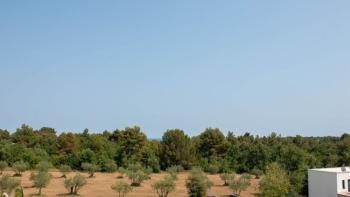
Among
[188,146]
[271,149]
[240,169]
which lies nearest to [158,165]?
[188,146]

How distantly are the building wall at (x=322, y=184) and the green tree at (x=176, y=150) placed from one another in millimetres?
26165

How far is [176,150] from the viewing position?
60375 mm

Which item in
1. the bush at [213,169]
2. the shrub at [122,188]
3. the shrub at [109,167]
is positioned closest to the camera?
the shrub at [122,188]

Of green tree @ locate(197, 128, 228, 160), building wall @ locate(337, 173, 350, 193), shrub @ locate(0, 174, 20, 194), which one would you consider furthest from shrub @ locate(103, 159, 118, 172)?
building wall @ locate(337, 173, 350, 193)

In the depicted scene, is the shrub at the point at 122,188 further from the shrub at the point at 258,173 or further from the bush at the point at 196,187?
the shrub at the point at 258,173

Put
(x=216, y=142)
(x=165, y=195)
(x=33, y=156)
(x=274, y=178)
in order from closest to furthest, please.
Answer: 1. (x=274, y=178)
2. (x=165, y=195)
3. (x=33, y=156)
4. (x=216, y=142)

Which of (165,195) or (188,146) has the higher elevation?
(188,146)

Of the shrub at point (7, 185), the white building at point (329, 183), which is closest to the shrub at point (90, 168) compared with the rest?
the shrub at point (7, 185)

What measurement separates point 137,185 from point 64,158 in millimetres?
21932

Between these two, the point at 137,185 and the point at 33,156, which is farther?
the point at 33,156

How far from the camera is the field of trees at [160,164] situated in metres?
36.5

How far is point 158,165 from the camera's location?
58.4 metres

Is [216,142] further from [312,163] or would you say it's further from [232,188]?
[232,188]

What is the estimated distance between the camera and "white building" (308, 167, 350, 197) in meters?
33.5
